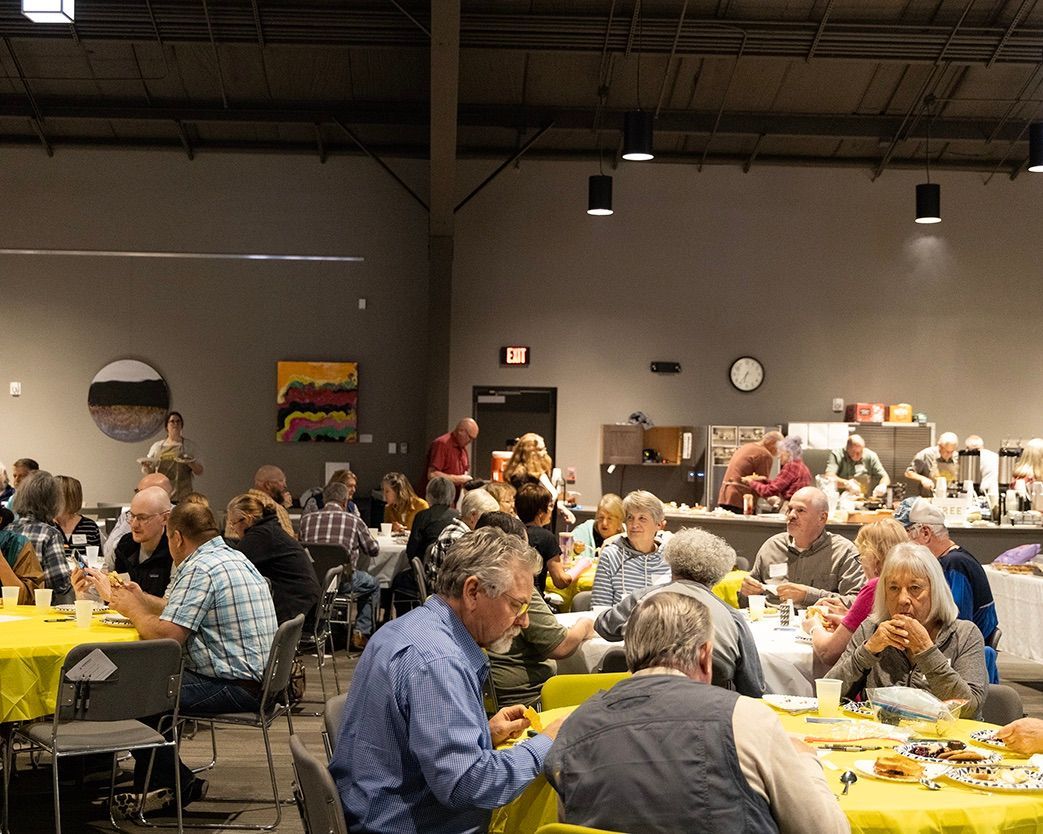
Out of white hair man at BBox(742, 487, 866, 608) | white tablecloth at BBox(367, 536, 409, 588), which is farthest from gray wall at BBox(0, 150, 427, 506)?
white hair man at BBox(742, 487, 866, 608)

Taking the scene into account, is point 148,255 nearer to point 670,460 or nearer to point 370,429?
point 370,429

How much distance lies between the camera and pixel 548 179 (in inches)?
554

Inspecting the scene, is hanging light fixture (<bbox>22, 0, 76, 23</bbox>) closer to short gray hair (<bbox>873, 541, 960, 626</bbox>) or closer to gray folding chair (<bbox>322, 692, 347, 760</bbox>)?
gray folding chair (<bbox>322, 692, 347, 760</bbox>)

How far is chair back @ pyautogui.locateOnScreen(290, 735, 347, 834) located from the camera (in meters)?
2.51

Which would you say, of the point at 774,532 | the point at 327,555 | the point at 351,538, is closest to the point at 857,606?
the point at 327,555

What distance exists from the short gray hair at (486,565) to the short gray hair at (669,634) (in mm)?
372

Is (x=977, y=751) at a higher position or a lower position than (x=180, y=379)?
lower

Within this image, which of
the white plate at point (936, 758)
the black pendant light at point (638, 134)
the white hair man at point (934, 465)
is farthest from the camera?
the white hair man at point (934, 465)

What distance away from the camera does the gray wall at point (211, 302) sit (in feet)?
45.0

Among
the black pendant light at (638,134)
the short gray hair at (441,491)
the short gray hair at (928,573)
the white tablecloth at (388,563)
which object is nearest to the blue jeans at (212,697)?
the short gray hair at (928,573)

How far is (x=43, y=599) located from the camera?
5430 millimetres

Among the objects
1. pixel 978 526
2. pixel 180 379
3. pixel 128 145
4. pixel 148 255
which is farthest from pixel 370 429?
pixel 978 526

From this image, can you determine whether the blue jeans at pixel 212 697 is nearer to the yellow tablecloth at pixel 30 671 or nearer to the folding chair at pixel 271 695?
the folding chair at pixel 271 695

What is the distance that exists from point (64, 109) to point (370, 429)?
486cm
